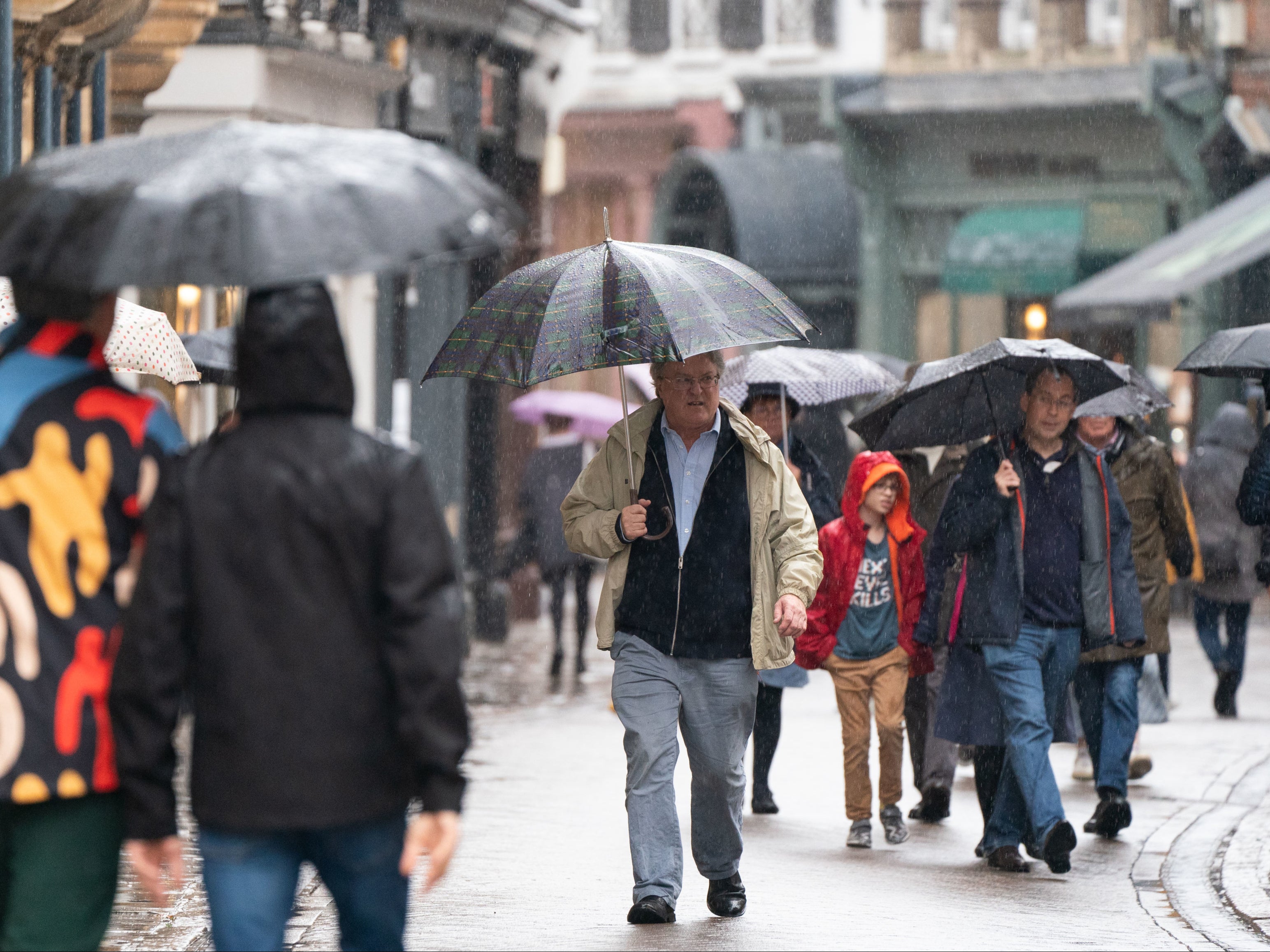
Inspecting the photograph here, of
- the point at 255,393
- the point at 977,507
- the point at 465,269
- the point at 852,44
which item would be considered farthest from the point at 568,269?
the point at 852,44

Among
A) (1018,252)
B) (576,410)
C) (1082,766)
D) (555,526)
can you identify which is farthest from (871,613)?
(1018,252)

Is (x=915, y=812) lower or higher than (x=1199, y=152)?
lower

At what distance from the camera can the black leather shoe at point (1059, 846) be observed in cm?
802

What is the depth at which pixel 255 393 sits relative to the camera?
4.09m

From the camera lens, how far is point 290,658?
3984 mm

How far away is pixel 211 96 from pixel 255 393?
39.4ft

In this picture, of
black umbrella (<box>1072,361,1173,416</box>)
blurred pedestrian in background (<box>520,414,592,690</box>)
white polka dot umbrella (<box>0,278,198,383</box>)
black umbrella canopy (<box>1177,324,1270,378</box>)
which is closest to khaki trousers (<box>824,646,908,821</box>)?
black umbrella (<box>1072,361,1173,416</box>)

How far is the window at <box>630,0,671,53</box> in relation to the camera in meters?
35.9

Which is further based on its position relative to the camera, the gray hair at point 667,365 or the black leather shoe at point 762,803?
the black leather shoe at point 762,803

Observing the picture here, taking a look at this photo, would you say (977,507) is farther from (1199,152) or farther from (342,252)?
(1199,152)

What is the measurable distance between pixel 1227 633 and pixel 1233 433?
1.67 meters

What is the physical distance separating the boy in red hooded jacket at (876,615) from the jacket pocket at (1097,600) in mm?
976

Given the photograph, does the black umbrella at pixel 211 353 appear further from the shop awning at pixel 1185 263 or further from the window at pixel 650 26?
the window at pixel 650 26

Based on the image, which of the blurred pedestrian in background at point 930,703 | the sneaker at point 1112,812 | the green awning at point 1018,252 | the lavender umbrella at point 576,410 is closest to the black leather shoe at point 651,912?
the blurred pedestrian in background at point 930,703
